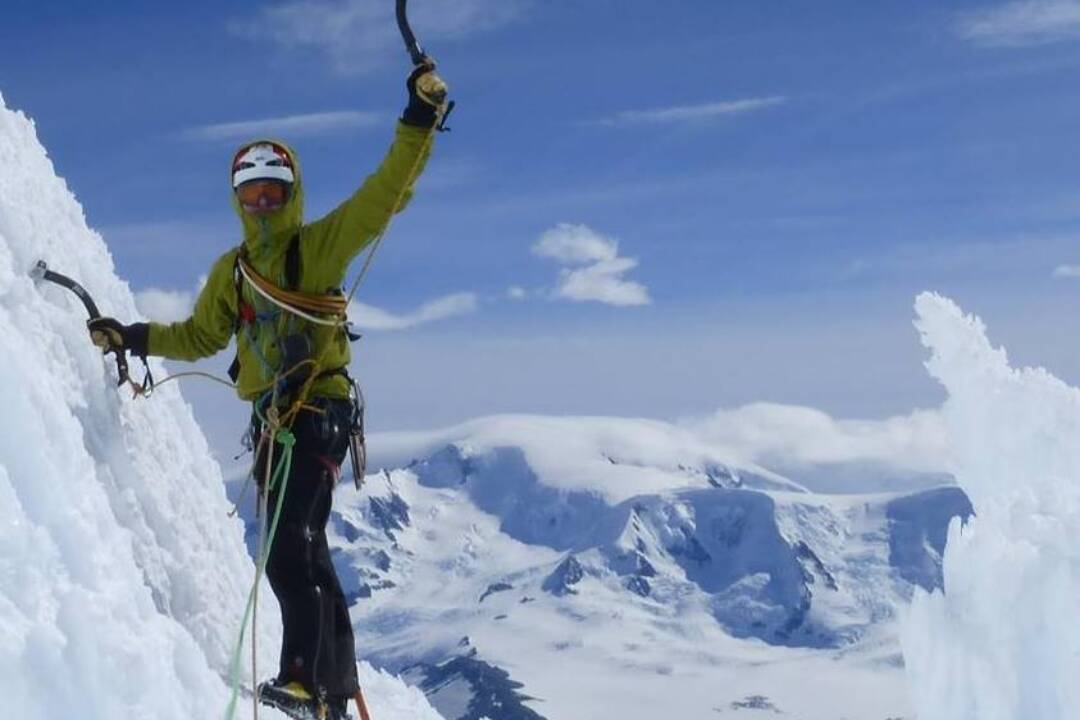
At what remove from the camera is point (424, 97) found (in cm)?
625

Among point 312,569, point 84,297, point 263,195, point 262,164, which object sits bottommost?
point 312,569

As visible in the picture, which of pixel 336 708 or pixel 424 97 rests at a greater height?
pixel 424 97

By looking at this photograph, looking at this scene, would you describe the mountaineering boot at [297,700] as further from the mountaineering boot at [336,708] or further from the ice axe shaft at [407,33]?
the ice axe shaft at [407,33]

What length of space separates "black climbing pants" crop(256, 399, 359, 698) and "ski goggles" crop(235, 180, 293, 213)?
40.7 inches

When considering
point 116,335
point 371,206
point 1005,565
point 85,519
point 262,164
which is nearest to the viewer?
point 85,519

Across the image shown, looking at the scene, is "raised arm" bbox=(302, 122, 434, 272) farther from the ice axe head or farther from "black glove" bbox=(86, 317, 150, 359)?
the ice axe head

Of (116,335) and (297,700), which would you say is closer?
(297,700)

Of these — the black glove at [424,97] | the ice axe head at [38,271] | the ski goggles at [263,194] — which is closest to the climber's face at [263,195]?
the ski goggles at [263,194]

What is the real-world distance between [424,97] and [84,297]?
2.36 meters

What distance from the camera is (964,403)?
20.8 m

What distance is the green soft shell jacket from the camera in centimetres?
648

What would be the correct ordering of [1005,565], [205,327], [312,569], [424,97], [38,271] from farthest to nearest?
[1005,565]
[205,327]
[38,271]
[312,569]
[424,97]

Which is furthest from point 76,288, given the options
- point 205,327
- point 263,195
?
point 263,195

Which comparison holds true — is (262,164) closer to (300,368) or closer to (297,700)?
(300,368)
